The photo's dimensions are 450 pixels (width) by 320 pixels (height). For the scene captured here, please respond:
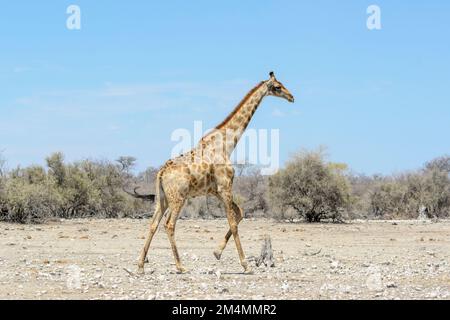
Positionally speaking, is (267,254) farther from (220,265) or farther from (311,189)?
(311,189)

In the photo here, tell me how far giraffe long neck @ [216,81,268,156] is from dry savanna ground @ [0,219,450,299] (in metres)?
2.37

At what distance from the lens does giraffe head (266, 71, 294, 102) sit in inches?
548

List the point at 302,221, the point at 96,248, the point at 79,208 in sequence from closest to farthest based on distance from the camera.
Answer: the point at 96,248, the point at 302,221, the point at 79,208

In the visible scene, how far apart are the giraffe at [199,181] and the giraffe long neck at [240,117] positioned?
0.7 inches

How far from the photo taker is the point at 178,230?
2417 centimetres

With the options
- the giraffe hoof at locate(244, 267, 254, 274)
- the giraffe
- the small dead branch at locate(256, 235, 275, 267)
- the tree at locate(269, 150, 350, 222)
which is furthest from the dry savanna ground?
the tree at locate(269, 150, 350, 222)

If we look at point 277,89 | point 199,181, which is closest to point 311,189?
point 277,89

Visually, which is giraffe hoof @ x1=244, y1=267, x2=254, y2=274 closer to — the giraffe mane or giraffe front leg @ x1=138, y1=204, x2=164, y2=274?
giraffe front leg @ x1=138, y1=204, x2=164, y2=274

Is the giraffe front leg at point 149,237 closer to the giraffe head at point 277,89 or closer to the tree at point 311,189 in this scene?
the giraffe head at point 277,89

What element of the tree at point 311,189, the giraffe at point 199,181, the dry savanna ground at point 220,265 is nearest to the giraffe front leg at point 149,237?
the giraffe at point 199,181

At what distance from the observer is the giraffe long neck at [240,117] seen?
43.9ft
